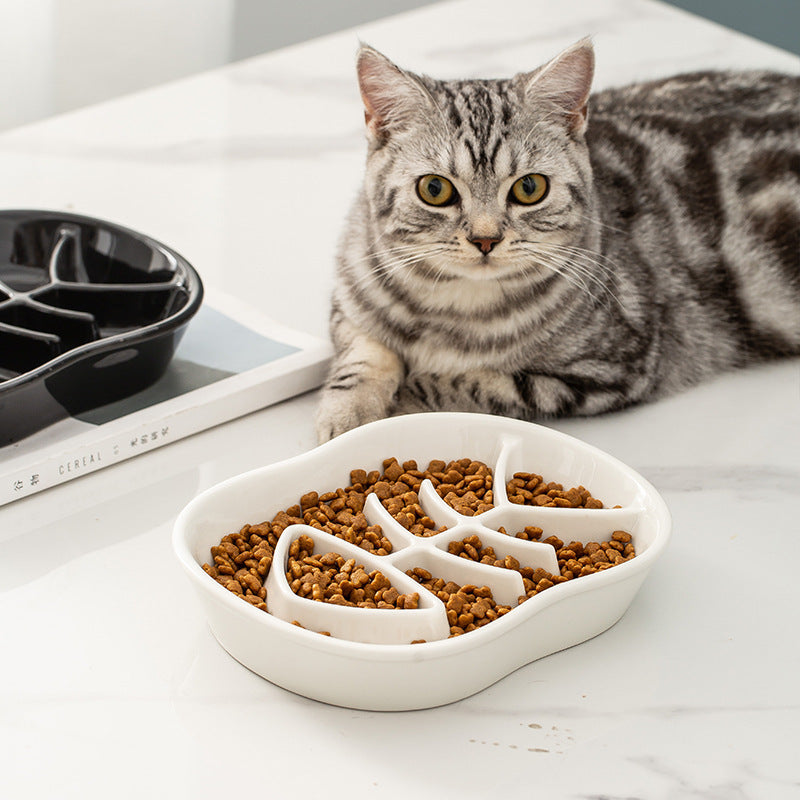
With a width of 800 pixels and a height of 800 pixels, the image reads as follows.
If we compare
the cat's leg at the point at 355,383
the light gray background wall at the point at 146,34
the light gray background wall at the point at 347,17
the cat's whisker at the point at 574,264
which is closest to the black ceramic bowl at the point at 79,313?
the cat's leg at the point at 355,383

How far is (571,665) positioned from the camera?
41.0 inches

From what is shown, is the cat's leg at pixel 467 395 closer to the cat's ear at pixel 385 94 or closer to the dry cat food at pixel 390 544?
the dry cat food at pixel 390 544

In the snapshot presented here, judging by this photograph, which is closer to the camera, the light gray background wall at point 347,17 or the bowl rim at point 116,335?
the bowl rim at point 116,335

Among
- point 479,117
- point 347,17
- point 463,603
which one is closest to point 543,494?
point 463,603

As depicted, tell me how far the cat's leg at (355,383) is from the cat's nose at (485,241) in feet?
0.73

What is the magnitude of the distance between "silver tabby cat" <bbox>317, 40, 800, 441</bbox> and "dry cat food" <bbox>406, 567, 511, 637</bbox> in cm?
32

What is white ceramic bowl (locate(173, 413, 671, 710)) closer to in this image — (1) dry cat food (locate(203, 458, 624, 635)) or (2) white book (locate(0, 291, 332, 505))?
(1) dry cat food (locate(203, 458, 624, 635))

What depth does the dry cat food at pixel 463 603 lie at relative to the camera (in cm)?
99

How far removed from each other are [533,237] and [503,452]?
260mm

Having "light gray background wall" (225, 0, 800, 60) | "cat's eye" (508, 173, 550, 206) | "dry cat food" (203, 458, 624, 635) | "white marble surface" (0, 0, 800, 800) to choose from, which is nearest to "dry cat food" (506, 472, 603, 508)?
"dry cat food" (203, 458, 624, 635)

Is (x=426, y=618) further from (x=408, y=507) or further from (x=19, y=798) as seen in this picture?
(x=19, y=798)

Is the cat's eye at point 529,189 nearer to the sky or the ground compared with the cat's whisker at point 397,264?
nearer to the sky

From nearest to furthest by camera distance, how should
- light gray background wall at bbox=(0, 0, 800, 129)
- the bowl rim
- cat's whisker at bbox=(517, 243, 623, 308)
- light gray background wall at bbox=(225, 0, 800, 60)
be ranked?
the bowl rim < cat's whisker at bbox=(517, 243, 623, 308) < light gray background wall at bbox=(0, 0, 800, 129) < light gray background wall at bbox=(225, 0, 800, 60)

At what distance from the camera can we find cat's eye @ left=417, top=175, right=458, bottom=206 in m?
1.29
